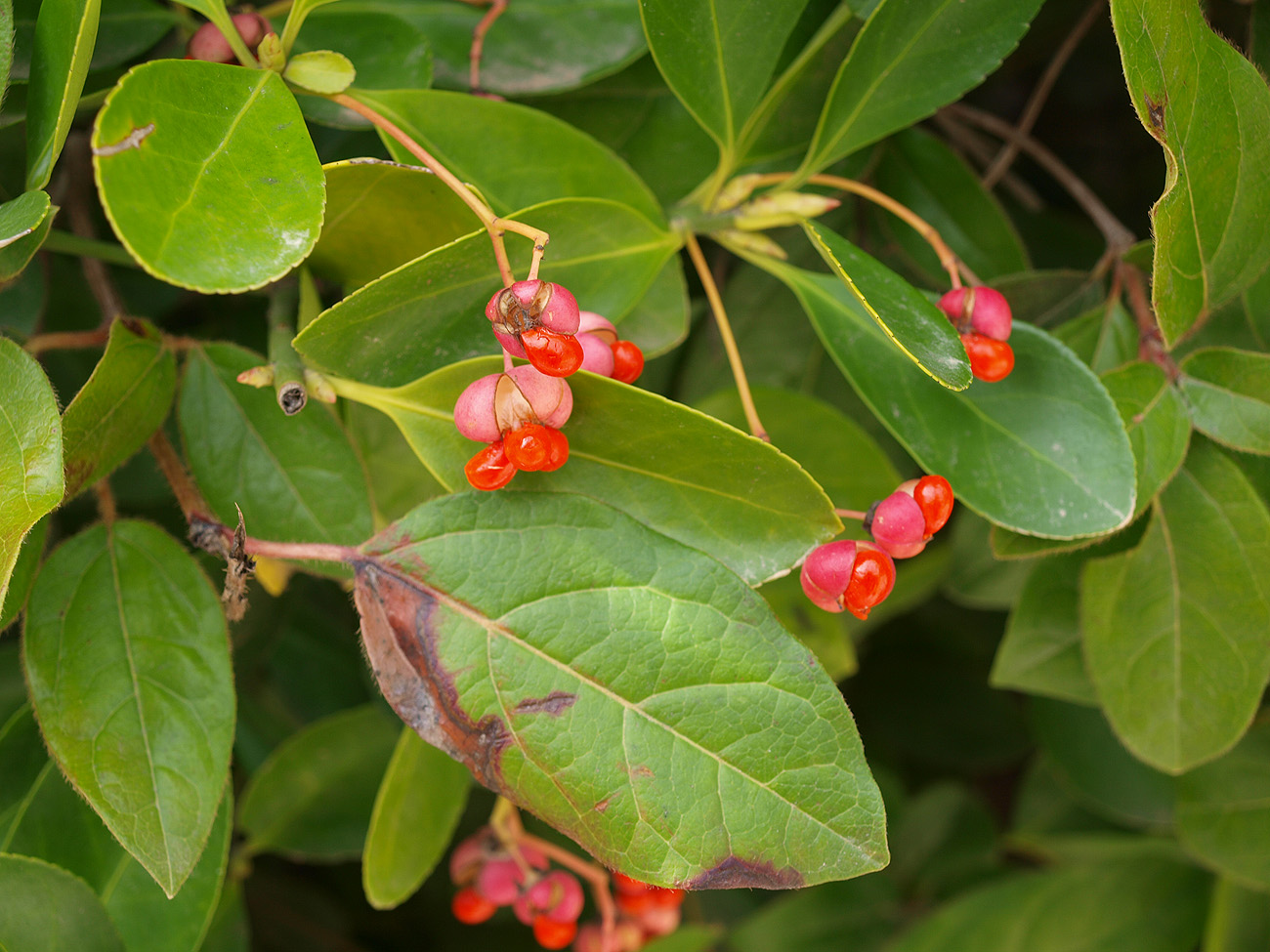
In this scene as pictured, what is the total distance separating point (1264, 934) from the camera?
121 centimetres

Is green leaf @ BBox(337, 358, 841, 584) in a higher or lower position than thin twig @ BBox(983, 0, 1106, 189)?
lower

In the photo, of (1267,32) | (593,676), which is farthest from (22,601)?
(1267,32)

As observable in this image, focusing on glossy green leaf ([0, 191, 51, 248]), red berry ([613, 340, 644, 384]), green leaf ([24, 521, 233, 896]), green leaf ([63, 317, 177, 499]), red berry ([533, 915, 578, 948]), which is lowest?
red berry ([533, 915, 578, 948])

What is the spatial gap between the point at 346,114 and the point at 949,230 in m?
0.57

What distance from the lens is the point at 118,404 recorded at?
2.04 feet

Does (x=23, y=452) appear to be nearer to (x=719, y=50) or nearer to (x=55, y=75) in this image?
(x=55, y=75)

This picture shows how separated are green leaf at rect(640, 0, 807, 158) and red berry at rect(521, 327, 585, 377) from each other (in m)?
0.25

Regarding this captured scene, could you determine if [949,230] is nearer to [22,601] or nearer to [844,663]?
[844,663]

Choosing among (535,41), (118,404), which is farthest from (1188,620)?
(118,404)

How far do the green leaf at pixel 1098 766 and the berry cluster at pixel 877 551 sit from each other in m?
0.76

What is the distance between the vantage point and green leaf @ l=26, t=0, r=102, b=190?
0.51 meters

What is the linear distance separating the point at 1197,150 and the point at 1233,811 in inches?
31.6

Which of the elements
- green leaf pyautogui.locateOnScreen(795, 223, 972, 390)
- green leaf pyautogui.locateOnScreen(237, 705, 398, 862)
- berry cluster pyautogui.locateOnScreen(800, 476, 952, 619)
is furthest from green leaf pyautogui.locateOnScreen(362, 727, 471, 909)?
green leaf pyautogui.locateOnScreen(795, 223, 972, 390)

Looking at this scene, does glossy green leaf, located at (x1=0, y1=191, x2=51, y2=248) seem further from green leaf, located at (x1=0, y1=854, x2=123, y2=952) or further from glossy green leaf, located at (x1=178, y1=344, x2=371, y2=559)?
green leaf, located at (x1=0, y1=854, x2=123, y2=952)
